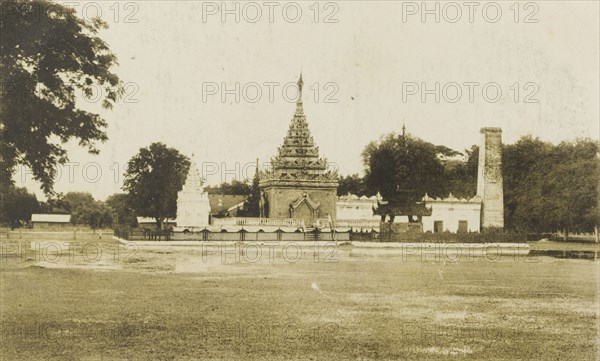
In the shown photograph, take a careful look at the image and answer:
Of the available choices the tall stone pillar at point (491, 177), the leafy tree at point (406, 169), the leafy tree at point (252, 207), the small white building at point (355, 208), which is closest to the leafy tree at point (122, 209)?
the leafy tree at point (252, 207)

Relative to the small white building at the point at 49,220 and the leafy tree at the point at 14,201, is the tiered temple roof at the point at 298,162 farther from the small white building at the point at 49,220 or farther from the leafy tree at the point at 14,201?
the small white building at the point at 49,220

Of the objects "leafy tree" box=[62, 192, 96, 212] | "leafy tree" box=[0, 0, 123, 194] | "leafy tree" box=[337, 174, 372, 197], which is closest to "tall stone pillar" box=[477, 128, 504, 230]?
"leafy tree" box=[337, 174, 372, 197]

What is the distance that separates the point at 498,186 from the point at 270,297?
3811cm

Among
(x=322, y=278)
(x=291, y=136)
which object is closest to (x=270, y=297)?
(x=322, y=278)

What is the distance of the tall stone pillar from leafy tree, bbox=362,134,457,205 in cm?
1617

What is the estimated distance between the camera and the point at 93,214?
3728 inches

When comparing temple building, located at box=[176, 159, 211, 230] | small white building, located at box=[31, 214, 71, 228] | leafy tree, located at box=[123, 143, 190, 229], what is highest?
leafy tree, located at box=[123, 143, 190, 229]

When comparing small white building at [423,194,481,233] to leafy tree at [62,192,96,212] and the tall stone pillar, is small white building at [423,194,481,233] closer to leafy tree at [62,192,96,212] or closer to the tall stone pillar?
the tall stone pillar

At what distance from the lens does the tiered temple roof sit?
56969 mm

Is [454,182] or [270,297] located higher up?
[454,182]

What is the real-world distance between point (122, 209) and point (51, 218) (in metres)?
19.9

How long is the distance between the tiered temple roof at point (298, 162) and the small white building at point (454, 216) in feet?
26.7

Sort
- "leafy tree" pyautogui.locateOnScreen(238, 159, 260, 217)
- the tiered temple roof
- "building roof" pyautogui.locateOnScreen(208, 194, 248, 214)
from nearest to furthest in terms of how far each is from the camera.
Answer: the tiered temple roof < "leafy tree" pyautogui.locateOnScreen(238, 159, 260, 217) < "building roof" pyautogui.locateOnScreen(208, 194, 248, 214)

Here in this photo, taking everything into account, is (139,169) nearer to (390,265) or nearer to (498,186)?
(498,186)
